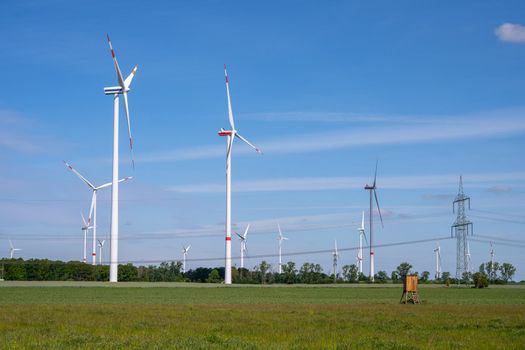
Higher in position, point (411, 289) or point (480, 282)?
point (411, 289)

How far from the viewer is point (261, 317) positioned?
42.1 metres

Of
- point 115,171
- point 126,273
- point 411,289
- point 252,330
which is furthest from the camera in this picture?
point 126,273

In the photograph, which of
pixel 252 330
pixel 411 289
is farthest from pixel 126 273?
pixel 252 330

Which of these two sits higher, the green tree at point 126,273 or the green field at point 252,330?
the green field at point 252,330

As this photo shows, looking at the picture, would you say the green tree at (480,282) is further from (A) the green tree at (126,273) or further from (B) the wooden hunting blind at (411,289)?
(B) the wooden hunting blind at (411,289)

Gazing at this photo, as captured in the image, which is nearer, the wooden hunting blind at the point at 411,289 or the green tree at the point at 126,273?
the wooden hunting blind at the point at 411,289

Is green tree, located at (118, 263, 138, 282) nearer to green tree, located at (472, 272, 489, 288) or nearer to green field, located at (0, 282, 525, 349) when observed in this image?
green tree, located at (472, 272, 489, 288)

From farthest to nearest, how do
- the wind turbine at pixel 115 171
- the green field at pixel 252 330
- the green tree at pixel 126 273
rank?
the green tree at pixel 126 273 → the wind turbine at pixel 115 171 → the green field at pixel 252 330

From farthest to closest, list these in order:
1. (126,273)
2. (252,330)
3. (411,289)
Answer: (126,273) < (411,289) < (252,330)

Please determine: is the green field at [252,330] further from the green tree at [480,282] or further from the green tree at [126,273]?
the green tree at [126,273]

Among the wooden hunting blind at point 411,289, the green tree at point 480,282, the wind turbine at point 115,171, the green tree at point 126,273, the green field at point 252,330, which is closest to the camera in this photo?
the green field at point 252,330

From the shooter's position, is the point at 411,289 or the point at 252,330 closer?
the point at 252,330

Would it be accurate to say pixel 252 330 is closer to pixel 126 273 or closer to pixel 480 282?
pixel 480 282

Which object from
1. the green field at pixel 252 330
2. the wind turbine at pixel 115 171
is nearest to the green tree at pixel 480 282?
the wind turbine at pixel 115 171
